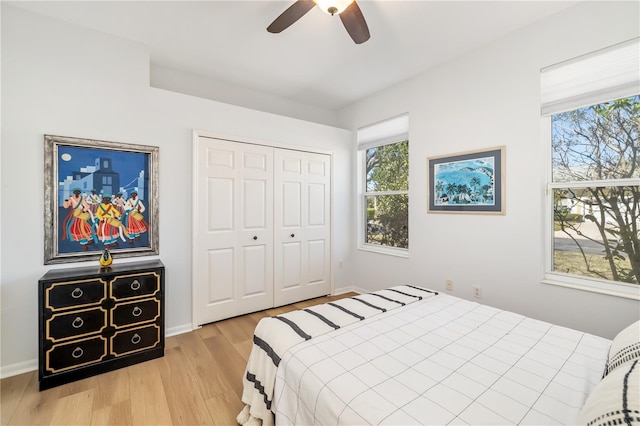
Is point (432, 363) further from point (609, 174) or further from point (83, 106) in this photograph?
point (83, 106)

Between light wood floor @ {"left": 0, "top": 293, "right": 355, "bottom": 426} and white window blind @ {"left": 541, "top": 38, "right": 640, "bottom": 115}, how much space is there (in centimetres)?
333

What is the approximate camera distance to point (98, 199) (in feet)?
7.68

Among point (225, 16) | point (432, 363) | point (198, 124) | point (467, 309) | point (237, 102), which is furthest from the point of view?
point (237, 102)

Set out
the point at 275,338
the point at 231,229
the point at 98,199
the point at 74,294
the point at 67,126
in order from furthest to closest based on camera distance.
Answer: the point at 231,229 → the point at 98,199 → the point at 67,126 → the point at 74,294 → the point at 275,338

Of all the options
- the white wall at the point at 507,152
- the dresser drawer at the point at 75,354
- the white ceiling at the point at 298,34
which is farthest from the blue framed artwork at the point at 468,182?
the dresser drawer at the point at 75,354

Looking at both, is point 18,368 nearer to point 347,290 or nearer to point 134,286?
point 134,286

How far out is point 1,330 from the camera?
79.6 inches

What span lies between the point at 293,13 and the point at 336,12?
0.31 meters

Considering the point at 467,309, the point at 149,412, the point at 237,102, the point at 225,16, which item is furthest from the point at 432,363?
the point at 237,102

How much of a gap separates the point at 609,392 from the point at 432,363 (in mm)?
606

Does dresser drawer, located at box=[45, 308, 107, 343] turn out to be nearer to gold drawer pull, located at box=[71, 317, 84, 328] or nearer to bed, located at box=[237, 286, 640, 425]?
gold drawer pull, located at box=[71, 317, 84, 328]

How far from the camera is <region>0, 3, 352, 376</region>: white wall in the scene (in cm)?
205

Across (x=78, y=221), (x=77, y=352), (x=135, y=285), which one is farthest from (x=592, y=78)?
(x=77, y=352)

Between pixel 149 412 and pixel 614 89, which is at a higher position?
pixel 614 89
